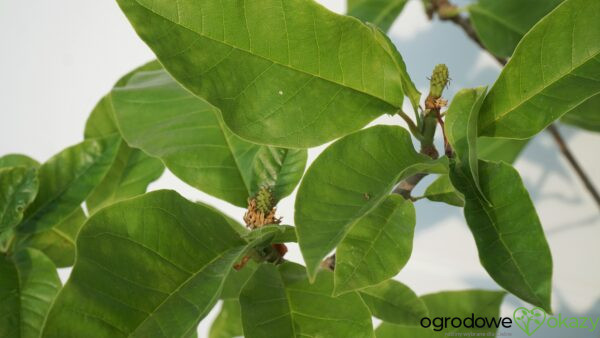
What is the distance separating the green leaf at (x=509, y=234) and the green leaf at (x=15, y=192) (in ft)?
1.36

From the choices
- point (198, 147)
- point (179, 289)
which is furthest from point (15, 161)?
point (179, 289)

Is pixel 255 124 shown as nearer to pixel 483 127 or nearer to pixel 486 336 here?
pixel 483 127

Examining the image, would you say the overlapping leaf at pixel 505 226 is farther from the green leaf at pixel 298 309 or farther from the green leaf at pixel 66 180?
the green leaf at pixel 66 180

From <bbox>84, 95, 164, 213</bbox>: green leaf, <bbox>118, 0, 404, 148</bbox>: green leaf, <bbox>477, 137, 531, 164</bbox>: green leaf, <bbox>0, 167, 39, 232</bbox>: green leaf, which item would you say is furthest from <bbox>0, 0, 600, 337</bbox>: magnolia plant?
<bbox>477, 137, 531, 164</bbox>: green leaf

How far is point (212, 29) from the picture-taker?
44 cm

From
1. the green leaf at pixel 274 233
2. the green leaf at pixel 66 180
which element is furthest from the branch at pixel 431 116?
the green leaf at pixel 66 180

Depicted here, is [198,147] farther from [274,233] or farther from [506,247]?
[506,247]

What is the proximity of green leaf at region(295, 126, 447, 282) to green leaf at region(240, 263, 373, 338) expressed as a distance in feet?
0.41

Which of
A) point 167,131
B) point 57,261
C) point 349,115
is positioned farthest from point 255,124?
point 57,261

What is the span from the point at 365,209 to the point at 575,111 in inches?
17.8

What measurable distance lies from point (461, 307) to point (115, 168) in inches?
16.7

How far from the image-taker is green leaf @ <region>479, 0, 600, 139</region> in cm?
44

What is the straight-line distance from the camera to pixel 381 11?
1018 mm

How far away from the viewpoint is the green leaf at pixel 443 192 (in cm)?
51
